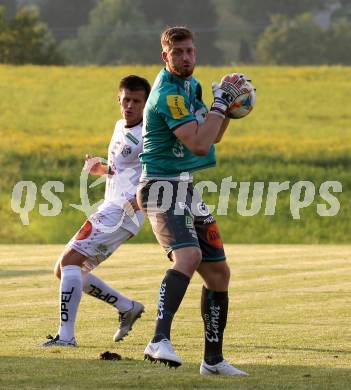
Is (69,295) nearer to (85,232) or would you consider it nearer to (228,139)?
(85,232)

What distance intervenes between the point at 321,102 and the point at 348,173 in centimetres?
1274

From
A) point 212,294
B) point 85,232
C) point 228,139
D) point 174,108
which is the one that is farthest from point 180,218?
point 228,139

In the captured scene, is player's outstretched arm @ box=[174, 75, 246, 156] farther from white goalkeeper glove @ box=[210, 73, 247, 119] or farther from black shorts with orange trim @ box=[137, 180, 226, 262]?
black shorts with orange trim @ box=[137, 180, 226, 262]

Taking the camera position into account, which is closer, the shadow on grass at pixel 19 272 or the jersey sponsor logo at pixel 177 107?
the jersey sponsor logo at pixel 177 107

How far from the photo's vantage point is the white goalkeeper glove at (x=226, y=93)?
28.9ft

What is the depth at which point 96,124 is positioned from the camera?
48.8 meters

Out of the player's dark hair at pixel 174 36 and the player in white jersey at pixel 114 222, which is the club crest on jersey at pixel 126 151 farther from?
the player's dark hair at pixel 174 36

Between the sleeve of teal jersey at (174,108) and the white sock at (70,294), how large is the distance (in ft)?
8.12

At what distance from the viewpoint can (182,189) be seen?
9008 mm

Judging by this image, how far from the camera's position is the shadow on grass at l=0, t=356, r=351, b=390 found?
27.7 feet

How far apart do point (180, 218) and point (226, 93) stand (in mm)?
796

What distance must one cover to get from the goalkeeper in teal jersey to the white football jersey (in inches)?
84.9

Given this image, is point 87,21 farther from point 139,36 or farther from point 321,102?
point 321,102

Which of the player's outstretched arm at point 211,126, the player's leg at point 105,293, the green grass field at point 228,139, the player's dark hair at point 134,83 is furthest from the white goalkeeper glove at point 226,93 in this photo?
the green grass field at point 228,139
